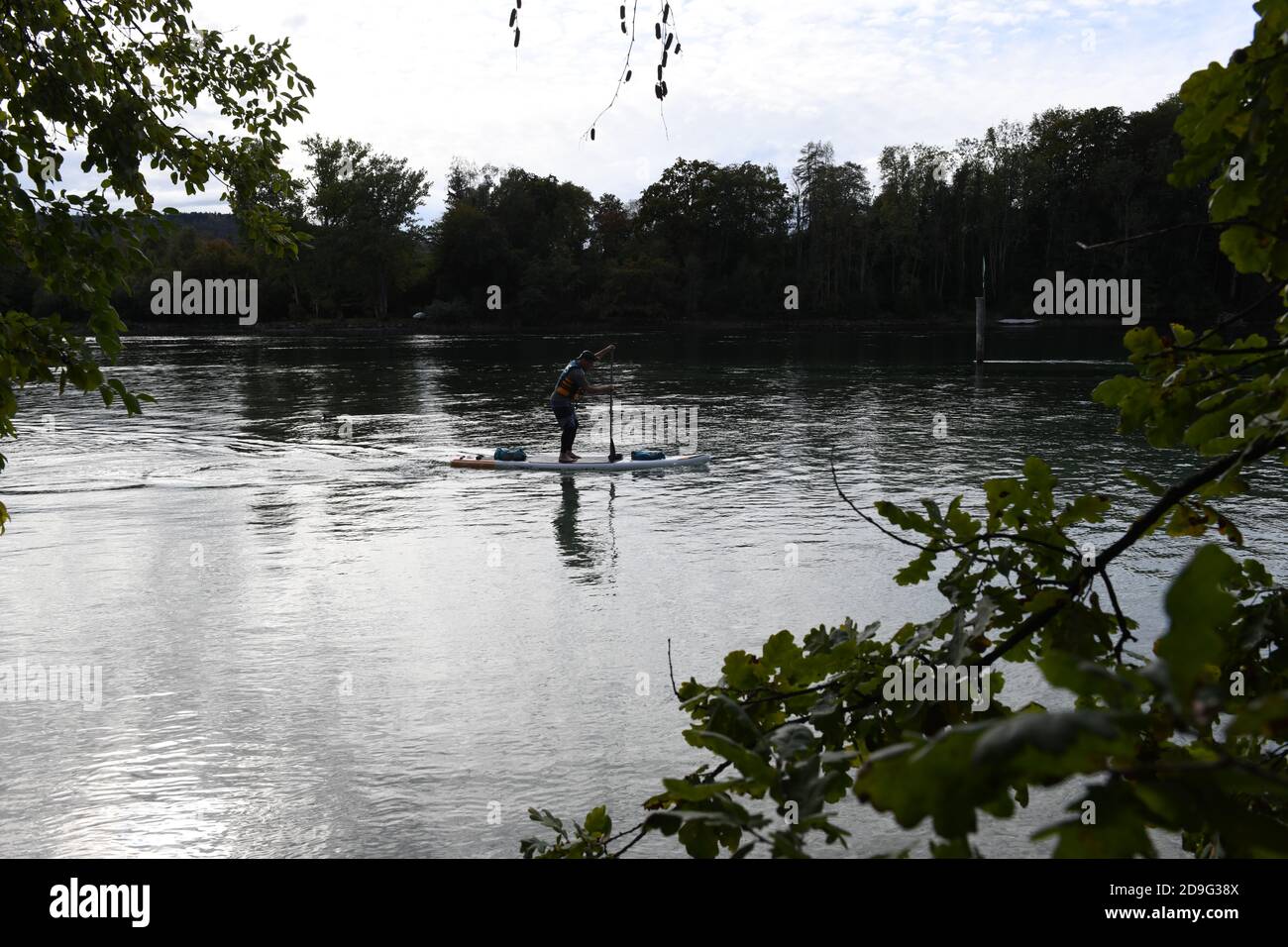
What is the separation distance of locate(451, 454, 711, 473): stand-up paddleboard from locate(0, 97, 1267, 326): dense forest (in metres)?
86.8

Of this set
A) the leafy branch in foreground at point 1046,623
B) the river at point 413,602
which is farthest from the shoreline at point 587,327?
the leafy branch in foreground at point 1046,623

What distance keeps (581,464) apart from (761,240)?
10354 centimetres

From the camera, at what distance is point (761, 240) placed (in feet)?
400

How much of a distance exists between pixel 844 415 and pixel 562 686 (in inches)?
950

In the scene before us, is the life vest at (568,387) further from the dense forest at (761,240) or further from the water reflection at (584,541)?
the dense forest at (761,240)

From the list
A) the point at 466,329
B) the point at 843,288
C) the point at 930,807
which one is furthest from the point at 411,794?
the point at 843,288

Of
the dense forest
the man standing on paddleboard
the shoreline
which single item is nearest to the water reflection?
the man standing on paddleboard

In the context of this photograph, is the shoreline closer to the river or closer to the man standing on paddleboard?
the river

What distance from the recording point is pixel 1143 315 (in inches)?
3720

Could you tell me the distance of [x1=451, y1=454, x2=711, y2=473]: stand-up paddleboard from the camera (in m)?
22.3

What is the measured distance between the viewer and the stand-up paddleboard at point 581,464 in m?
22.3

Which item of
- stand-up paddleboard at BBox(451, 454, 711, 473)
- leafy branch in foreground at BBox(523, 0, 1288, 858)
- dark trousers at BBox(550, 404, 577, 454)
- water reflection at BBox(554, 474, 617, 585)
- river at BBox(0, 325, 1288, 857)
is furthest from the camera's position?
dark trousers at BBox(550, 404, 577, 454)

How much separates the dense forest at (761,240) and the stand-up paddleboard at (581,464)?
3418 inches

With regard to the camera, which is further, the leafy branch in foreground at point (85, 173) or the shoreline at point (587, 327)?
the shoreline at point (587, 327)
